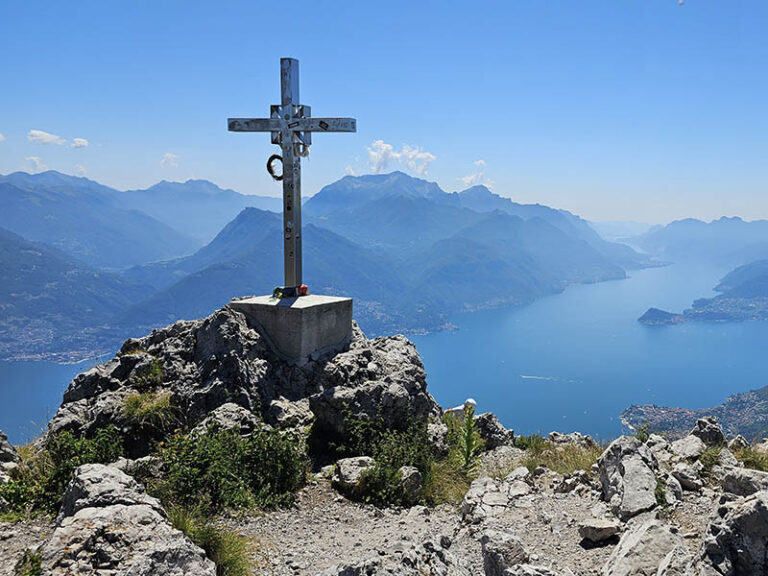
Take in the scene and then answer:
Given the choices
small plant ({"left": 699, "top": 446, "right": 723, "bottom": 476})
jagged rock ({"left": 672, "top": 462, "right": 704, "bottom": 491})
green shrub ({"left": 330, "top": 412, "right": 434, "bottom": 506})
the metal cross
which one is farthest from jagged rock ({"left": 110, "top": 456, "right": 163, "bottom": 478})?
small plant ({"left": 699, "top": 446, "right": 723, "bottom": 476})

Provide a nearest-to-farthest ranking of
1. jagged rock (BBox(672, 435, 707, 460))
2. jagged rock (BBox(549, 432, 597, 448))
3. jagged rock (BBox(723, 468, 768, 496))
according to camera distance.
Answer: jagged rock (BBox(723, 468, 768, 496))
jagged rock (BBox(672, 435, 707, 460))
jagged rock (BBox(549, 432, 597, 448))

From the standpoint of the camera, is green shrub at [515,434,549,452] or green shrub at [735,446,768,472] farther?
green shrub at [515,434,549,452]

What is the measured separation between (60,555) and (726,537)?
4307mm

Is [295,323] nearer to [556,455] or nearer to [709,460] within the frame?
[556,455]

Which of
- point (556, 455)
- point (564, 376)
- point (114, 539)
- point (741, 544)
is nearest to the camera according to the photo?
point (741, 544)

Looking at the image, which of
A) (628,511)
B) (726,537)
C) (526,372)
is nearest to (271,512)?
(628,511)

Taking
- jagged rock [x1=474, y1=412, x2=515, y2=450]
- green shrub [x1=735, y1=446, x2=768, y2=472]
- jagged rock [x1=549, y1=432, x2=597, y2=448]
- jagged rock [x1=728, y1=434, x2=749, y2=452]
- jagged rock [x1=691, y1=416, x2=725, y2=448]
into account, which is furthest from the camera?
jagged rock [x1=474, y1=412, x2=515, y2=450]

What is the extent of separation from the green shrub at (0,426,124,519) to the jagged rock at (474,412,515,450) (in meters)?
6.20

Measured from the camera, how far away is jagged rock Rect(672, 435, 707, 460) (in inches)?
273

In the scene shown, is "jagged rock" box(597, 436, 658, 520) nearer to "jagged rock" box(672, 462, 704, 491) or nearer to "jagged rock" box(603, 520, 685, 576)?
"jagged rock" box(672, 462, 704, 491)

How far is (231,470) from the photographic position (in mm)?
6133

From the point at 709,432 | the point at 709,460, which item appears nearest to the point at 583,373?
the point at 709,432

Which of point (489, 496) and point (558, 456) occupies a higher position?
point (489, 496)

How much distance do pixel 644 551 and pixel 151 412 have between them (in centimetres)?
626
